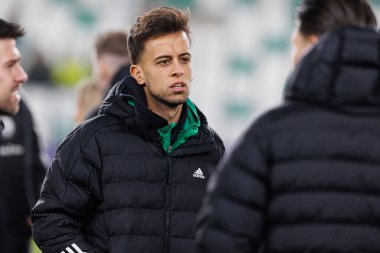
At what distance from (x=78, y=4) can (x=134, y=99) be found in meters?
10.4

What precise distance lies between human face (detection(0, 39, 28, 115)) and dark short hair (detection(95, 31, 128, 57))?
0.90m

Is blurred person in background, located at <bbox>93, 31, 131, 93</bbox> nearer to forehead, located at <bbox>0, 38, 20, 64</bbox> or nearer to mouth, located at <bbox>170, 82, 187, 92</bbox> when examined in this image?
forehead, located at <bbox>0, 38, 20, 64</bbox>

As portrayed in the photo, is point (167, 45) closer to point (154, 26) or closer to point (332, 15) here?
point (154, 26)

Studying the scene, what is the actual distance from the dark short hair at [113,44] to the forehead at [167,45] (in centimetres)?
235

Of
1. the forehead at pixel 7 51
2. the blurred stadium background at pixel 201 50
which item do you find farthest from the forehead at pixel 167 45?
the blurred stadium background at pixel 201 50

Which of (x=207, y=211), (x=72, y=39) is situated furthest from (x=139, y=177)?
(x=72, y=39)

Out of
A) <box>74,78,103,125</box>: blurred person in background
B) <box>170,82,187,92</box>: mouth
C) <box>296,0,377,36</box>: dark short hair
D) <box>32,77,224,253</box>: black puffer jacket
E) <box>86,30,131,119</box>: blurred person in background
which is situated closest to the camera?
<box>296,0,377,36</box>: dark short hair

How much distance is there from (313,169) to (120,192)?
119 centimetres

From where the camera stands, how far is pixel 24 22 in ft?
45.9

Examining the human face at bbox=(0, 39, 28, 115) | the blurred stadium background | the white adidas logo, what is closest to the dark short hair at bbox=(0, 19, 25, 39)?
the human face at bbox=(0, 39, 28, 115)

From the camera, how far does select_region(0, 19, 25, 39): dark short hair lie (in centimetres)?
568

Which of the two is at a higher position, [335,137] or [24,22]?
[335,137]

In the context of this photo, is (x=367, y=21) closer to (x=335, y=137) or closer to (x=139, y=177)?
(x=335, y=137)

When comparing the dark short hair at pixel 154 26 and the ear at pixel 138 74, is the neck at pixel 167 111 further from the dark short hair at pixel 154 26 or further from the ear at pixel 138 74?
the dark short hair at pixel 154 26
